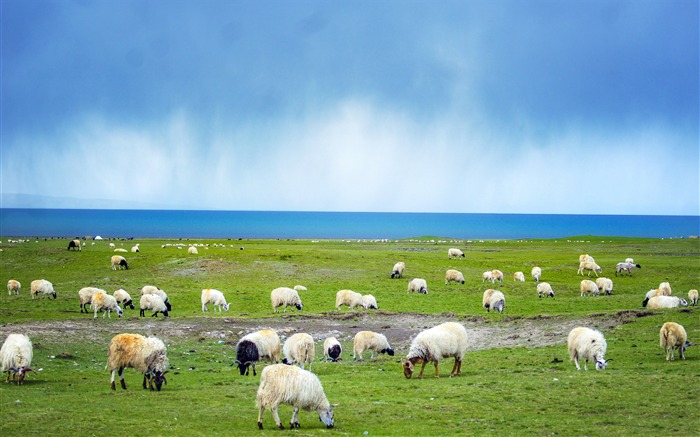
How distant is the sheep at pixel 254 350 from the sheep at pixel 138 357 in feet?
11.4

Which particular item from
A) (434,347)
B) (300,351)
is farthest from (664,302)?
(300,351)

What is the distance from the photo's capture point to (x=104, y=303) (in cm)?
3391

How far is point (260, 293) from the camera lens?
145 feet

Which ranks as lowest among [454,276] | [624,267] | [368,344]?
[368,344]

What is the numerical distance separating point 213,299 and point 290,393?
80.8 feet

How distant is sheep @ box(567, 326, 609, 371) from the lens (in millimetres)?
20672

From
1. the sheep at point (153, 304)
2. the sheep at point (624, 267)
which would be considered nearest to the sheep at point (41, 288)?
the sheep at point (153, 304)

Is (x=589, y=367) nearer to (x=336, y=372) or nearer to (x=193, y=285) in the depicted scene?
(x=336, y=372)

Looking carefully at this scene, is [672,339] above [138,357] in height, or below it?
above

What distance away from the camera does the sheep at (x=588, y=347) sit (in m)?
20.7

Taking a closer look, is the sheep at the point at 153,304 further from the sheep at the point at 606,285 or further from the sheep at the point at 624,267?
the sheep at the point at 624,267

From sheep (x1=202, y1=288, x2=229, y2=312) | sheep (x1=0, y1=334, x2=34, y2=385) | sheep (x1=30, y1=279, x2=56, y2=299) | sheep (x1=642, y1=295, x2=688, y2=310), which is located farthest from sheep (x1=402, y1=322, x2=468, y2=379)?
sheep (x1=30, y1=279, x2=56, y2=299)

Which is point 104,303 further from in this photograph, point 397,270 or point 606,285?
point 606,285

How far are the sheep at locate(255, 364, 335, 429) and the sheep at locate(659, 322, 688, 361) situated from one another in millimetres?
13474
